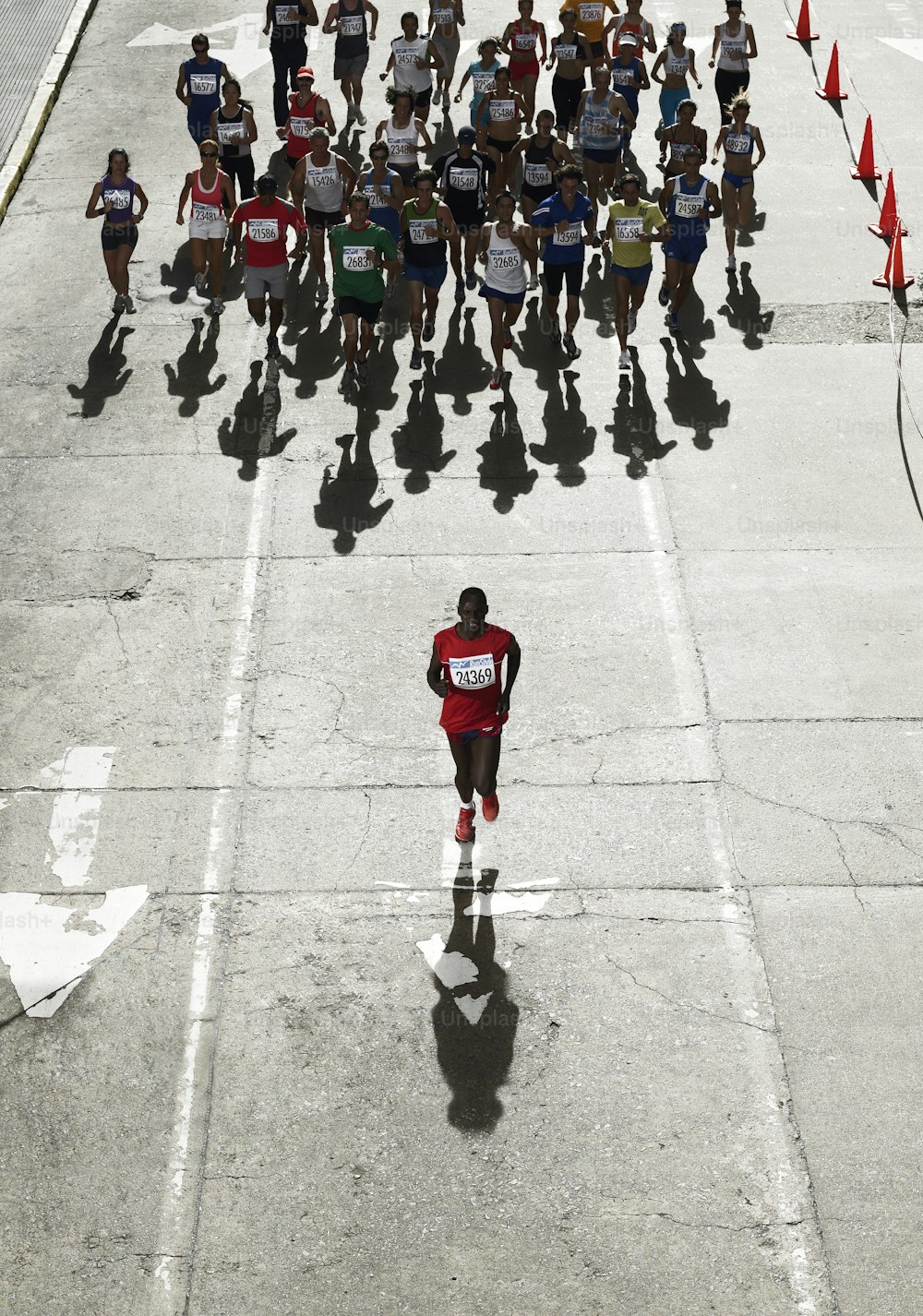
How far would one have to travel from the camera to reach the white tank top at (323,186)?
52.4ft

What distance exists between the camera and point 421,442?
14055mm

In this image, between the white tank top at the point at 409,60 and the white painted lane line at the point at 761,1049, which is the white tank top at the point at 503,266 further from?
the white tank top at the point at 409,60

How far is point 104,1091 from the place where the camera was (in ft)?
25.9

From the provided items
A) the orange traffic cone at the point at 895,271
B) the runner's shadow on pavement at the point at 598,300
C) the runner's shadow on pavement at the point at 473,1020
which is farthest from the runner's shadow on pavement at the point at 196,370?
the runner's shadow on pavement at the point at 473,1020

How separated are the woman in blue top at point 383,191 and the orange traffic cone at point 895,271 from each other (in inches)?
206

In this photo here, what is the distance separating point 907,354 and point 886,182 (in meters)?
4.22

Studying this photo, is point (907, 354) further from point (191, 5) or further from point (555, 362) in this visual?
point (191, 5)

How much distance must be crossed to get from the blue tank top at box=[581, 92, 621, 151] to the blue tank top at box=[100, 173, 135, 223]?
535 cm

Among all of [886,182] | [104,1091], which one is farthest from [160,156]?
[104,1091]

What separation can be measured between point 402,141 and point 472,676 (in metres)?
9.85

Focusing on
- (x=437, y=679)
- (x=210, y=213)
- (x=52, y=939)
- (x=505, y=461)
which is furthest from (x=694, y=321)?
(x=52, y=939)

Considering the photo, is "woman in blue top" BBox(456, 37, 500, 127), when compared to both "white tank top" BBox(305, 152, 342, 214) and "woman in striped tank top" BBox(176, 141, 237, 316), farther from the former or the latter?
"woman in striped tank top" BBox(176, 141, 237, 316)

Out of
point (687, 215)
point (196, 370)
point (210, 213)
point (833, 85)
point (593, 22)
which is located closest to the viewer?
point (687, 215)

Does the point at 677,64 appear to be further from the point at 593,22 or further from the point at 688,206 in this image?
the point at 688,206
